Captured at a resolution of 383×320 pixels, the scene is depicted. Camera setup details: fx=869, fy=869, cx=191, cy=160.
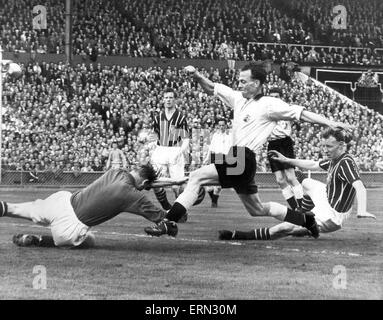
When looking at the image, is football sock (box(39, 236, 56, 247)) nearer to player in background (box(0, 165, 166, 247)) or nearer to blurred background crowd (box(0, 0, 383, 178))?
player in background (box(0, 165, 166, 247))

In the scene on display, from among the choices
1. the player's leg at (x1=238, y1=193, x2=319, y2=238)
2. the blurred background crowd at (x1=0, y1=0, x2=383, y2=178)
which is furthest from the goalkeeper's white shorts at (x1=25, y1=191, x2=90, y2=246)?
the blurred background crowd at (x1=0, y1=0, x2=383, y2=178)

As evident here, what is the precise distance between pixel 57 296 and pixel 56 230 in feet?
8.15

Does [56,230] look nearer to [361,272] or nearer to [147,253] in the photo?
[147,253]

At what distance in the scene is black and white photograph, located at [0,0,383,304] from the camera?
792 cm

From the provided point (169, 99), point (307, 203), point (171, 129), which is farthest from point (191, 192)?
point (171, 129)

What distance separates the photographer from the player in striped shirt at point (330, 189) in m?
9.95

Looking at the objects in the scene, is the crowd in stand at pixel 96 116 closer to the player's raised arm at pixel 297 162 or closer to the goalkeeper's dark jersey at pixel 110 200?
the player's raised arm at pixel 297 162

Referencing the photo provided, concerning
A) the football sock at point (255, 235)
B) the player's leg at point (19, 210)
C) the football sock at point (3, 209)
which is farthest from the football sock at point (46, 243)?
the football sock at point (255, 235)

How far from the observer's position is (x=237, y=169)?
364 inches

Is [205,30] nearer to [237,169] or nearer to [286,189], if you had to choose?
[286,189]

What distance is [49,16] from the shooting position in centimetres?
2992

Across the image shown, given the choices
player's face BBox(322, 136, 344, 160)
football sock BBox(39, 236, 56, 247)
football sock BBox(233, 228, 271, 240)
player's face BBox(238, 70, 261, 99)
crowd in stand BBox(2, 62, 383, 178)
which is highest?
player's face BBox(238, 70, 261, 99)

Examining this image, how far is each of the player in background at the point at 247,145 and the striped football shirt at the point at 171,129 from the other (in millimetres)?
3711

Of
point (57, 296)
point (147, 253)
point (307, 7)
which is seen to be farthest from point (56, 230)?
point (307, 7)
